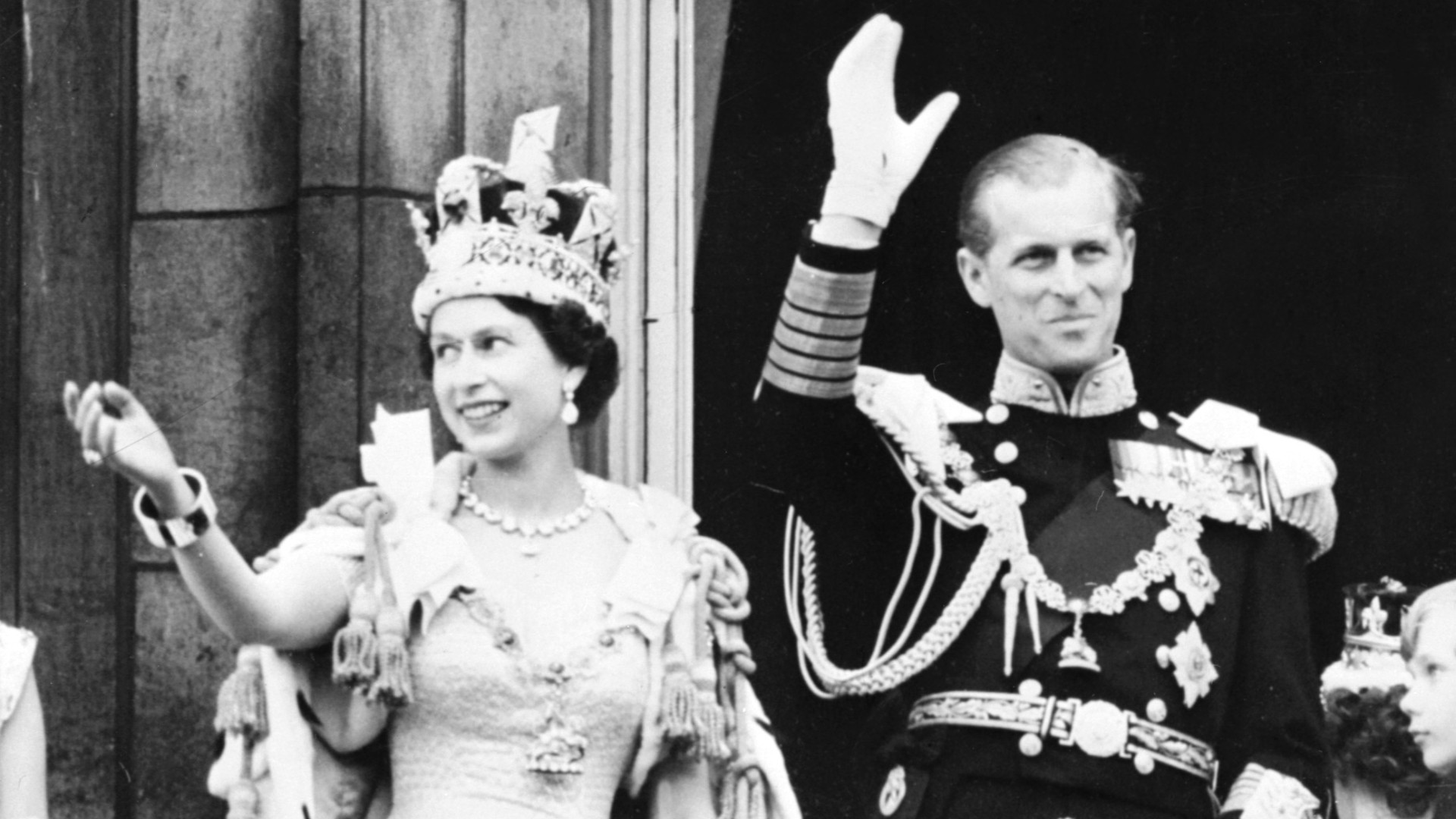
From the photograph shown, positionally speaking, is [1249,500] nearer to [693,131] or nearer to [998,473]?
[998,473]

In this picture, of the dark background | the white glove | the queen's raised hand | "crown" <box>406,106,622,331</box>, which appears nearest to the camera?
the queen's raised hand

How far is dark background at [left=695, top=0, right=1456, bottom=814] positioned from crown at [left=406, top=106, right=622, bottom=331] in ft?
2.56

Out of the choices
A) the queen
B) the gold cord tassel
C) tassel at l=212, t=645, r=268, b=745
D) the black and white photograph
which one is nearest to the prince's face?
the black and white photograph

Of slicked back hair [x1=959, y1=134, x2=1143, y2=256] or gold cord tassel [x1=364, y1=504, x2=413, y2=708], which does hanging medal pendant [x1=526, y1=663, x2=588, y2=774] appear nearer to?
gold cord tassel [x1=364, y1=504, x2=413, y2=708]

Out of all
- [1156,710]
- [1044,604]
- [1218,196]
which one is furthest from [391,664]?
[1218,196]

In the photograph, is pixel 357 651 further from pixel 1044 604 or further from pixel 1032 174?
pixel 1032 174

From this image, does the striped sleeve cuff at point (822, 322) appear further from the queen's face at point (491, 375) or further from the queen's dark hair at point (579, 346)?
the queen's face at point (491, 375)

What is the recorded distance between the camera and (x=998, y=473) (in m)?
4.82

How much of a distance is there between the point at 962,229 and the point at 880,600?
0.68 meters

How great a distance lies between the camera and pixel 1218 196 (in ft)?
17.2

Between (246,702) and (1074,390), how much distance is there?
1.55m

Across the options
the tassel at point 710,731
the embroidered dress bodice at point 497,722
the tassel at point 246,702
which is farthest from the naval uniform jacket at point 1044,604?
the tassel at point 246,702

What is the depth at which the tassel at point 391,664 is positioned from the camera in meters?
4.14

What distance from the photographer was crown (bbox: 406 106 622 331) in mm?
4363
